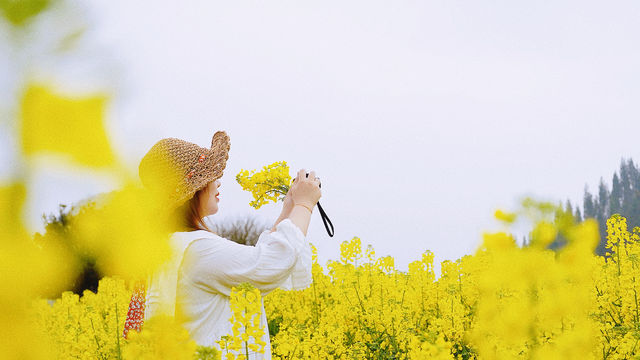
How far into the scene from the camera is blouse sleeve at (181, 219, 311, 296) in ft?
7.08

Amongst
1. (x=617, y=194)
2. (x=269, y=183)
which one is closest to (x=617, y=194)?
(x=617, y=194)

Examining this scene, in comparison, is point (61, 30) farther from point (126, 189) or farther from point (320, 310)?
point (320, 310)

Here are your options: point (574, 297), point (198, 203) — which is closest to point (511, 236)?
point (574, 297)

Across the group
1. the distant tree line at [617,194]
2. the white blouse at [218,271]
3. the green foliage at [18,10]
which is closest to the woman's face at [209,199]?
the white blouse at [218,271]

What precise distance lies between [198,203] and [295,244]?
44cm

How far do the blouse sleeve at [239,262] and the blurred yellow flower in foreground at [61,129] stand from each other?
1.75 meters

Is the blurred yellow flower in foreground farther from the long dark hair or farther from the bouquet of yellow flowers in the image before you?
the bouquet of yellow flowers

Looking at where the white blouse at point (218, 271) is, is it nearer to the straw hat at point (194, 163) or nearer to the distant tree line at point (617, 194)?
the straw hat at point (194, 163)

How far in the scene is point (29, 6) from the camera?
440 mm

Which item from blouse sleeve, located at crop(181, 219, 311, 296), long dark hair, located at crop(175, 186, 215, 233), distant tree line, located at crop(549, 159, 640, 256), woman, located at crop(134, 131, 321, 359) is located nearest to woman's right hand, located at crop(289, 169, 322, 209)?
woman, located at crop(134, 131, 321, 359)

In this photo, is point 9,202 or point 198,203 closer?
point 9,202

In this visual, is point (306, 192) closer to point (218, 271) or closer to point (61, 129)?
point (218, 271)

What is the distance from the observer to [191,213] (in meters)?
2.34

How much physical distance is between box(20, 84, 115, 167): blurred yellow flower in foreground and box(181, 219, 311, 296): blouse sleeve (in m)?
1.75
